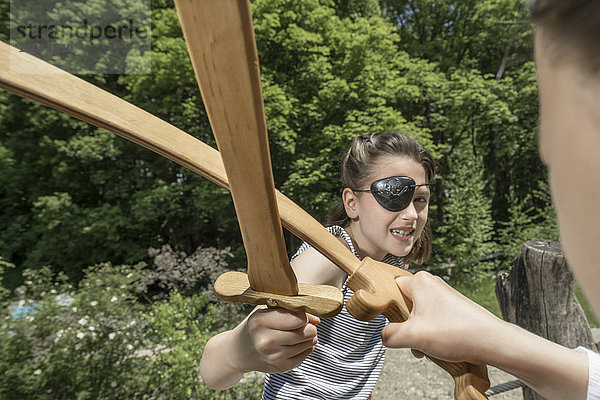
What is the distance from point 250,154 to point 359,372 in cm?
134

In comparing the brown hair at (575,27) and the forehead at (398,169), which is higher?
the brown hair at (575,27)

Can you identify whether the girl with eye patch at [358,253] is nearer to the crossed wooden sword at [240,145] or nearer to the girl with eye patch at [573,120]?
the crossed wooden sword at [240,145]

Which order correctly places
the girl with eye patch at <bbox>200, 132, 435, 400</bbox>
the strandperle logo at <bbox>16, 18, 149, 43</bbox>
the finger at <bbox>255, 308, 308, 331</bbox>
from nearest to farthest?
the finger at <bbox>255, 308, 308, 331</bbox>, the girl with eye patch at <bbox>200, 132, 435, 400</bbox>, the strandperle logo at <bbox>16, 18, 149, 43</bbox>

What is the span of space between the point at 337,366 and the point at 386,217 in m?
0.64

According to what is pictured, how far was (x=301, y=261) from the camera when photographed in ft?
4.13

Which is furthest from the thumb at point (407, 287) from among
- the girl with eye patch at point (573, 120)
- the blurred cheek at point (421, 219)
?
the blurred cheek at point (421, 219)

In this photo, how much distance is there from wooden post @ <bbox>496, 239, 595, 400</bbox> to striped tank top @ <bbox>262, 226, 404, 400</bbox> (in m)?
1.34

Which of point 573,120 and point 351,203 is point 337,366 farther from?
point 573,120

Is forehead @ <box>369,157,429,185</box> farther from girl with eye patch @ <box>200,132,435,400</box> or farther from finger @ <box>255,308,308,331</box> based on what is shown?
finger @ <box>255,308,308,331</box>

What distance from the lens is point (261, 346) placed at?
2.61 ft

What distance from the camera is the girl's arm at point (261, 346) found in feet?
2.51

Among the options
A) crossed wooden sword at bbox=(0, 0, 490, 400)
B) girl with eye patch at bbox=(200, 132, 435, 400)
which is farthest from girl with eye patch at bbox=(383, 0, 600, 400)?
girl with eye patch at bbox=(200, 132, 435, 400)

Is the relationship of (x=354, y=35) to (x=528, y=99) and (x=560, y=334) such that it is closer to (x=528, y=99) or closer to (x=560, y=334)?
(x=528, y=99)

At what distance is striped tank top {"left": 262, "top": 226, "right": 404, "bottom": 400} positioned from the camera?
1.37m
